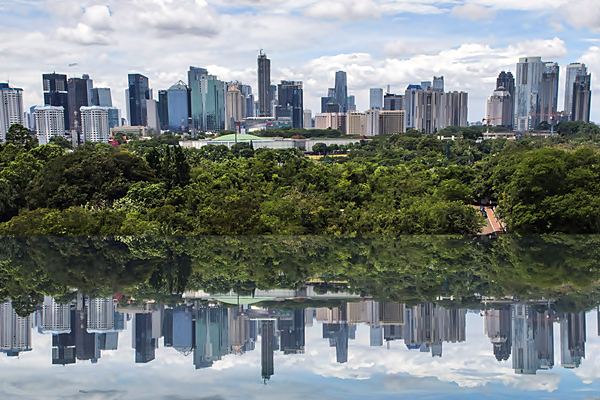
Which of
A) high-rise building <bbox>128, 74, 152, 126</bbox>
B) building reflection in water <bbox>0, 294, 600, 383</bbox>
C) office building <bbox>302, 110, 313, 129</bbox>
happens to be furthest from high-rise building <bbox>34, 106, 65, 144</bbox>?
building reflection in water <bbox>0, 294, 600, 383</bbox>

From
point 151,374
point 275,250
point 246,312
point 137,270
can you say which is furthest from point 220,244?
point 151,374

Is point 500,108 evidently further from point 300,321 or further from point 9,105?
point 300,321

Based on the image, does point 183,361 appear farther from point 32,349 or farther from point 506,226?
point 506,226

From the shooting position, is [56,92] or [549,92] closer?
[56,92]

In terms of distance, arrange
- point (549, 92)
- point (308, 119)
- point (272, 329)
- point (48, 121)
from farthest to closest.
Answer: point (308, 119) → point (549, 92) → point (48, 121) → point (272, 329)

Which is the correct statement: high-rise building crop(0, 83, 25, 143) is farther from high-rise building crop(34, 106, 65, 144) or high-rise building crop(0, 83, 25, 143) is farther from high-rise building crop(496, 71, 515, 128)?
high-rise building crop(496, 71, 515, 128)

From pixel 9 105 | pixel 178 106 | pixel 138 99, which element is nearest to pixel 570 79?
pixel 178 106

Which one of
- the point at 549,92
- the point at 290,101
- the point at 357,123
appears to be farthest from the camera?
the point at 290,101

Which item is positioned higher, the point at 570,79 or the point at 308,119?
the point at 570,79
